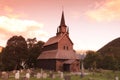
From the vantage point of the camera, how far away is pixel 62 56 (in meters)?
56.9

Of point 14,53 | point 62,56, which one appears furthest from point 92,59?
point 14,53

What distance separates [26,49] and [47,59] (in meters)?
14.1

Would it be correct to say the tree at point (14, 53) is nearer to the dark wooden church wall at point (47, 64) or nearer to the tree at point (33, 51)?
the tree at point (33, 51)

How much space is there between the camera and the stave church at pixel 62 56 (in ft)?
183

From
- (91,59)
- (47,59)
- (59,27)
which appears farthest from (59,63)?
(91,59)

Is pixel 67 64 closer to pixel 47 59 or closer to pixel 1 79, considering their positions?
pixel 47 59

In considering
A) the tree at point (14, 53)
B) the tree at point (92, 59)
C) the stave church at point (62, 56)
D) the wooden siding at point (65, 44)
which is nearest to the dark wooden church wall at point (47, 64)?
the stave church at point (62, 56)

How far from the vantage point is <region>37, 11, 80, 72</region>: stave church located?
5569cm

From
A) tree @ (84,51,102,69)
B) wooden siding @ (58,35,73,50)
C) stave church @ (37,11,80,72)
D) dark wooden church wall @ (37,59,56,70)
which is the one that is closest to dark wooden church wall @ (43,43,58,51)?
stave church @ (37,11,80,72)

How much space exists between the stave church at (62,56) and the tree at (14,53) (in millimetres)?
8121

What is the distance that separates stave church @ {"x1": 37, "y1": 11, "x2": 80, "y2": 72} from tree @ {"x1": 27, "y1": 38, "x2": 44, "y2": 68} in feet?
23.9

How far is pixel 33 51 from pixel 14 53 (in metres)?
7.67

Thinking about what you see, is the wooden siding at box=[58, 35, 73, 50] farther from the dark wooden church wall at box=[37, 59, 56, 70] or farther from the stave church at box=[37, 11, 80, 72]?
the dark wooden church wall at box=[37, 59, 56, 70]

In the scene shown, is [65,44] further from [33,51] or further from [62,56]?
[33,51]
